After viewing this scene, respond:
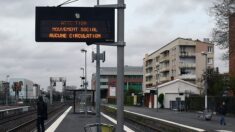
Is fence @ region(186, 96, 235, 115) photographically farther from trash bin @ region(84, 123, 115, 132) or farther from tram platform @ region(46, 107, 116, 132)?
trash bin @ region(84, 123, 115, 132)

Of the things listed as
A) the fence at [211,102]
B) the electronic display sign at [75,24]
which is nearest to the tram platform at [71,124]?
the electronic display sign at [75,24]

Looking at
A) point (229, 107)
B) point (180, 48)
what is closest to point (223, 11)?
point (229, 107)

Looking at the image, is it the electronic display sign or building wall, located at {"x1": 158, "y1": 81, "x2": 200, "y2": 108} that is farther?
building wall, located at {"x1": 158, "y1": 81, "x2": 200, "y2": 108}

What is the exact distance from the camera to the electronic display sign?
12.7m

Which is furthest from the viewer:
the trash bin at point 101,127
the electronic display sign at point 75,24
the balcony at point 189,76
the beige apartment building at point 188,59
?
the balcony at point 189,76

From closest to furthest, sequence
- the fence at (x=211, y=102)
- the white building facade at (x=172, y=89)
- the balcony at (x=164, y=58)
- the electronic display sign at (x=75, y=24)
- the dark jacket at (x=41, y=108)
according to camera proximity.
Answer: the electronic display sign at (x=75, y=24) → the dark jacket at (x=41, y=108) → the fence at (x=211, y=102) → the white building facade at (x=172, y=89) → the balcony at (x=164, y=58)

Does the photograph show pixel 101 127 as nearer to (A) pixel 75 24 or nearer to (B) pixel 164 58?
(A) pixel 75 24

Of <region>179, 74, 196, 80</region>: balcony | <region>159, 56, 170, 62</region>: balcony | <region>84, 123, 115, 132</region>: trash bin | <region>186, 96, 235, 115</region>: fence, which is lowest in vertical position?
<region>186, 96, 235, 115</region>: fence

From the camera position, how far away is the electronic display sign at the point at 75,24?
41.8ft

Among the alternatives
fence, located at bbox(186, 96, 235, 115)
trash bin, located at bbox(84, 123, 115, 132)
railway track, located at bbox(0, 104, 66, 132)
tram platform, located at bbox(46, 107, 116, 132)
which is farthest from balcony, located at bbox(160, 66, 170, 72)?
trash bin, located at bbox(84, 123, 115, 132)

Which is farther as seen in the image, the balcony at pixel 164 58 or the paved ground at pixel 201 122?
the balcony at pixel 164 58

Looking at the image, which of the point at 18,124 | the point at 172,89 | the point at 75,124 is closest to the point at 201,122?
the point at 75,124

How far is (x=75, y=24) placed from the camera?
41.9 ft

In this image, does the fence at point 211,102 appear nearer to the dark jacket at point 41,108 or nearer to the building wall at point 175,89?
the building wall at point 175,89
